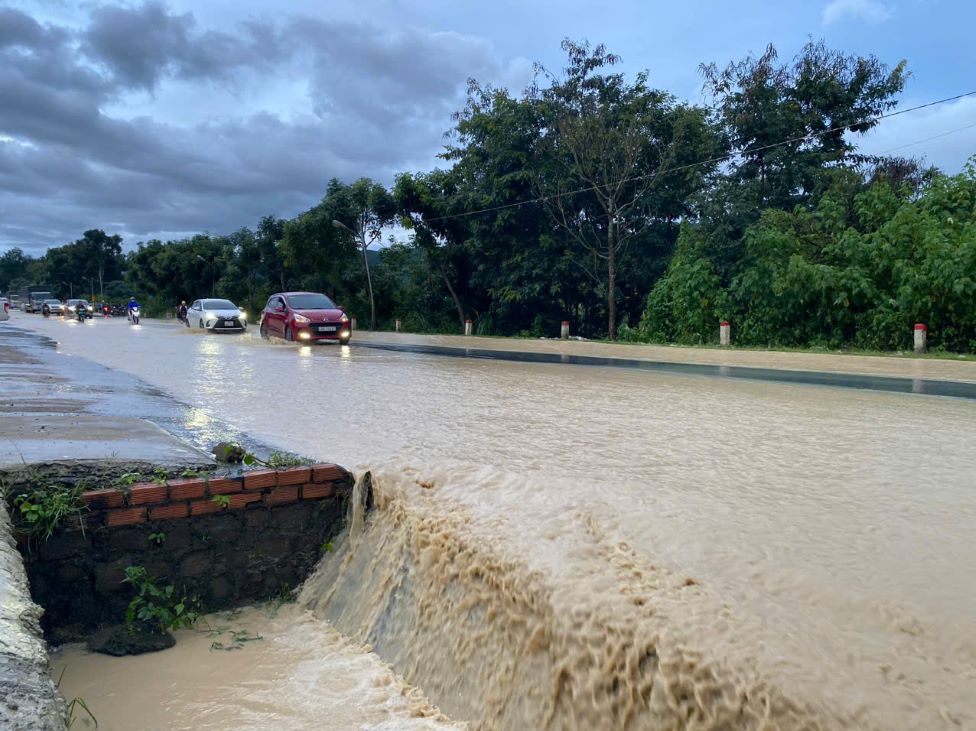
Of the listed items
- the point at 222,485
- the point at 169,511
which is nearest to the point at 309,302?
the point at 222,485

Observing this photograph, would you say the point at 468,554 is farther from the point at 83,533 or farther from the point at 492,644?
the point at 83,533

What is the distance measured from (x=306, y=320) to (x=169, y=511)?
17.8 m

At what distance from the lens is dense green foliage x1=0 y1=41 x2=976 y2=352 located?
59.6 ft

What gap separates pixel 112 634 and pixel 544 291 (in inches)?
954

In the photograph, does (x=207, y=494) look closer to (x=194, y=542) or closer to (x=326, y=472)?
(x=194, y=542)

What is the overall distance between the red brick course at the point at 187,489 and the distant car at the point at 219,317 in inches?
1004

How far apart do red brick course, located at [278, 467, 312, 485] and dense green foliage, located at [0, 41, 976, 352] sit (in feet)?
51.9

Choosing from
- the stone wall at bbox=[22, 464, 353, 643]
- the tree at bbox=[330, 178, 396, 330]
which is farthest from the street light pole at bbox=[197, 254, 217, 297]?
the stone wall at bbox=[22, 464, 353, 643]

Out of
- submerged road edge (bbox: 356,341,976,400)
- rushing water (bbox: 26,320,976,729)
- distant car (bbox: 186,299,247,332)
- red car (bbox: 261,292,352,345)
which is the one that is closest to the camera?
rushing water (bbox: 26,320,976,729)

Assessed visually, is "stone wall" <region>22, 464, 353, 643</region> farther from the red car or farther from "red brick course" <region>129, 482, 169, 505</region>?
the red car

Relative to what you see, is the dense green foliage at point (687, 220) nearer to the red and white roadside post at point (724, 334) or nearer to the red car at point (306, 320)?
the red and white roadside post at point (724, 334)

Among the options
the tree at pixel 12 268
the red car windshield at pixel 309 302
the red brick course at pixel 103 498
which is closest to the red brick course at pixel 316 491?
the red brick course at pixel 103 498

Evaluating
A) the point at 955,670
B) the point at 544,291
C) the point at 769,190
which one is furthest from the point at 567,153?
the point at 955,670

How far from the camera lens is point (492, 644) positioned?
10.8ft
